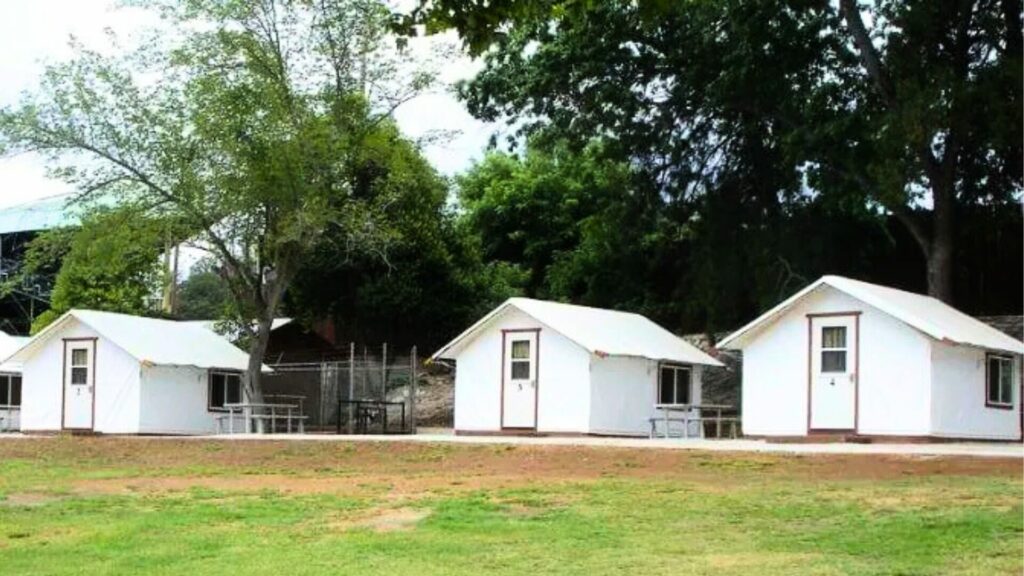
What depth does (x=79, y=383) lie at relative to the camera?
35.7m

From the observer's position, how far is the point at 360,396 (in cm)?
3900

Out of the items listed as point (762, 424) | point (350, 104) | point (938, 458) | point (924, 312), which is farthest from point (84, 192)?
point (938, 458)

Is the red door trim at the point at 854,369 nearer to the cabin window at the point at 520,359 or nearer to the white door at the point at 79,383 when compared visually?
the cabin window at the point at 520,359

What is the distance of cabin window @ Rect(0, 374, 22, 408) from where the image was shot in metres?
41.2

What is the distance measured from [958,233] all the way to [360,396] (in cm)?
1647

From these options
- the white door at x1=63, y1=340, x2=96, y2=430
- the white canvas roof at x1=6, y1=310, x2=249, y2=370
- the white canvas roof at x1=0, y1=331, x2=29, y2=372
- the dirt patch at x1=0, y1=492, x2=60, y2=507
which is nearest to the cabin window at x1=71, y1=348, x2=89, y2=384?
the white door at x1=63, y1=340, x2=96, y2=430

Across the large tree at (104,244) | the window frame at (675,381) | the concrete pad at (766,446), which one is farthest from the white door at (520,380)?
the large tree at (104,244)

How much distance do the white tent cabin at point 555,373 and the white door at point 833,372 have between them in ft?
15.9

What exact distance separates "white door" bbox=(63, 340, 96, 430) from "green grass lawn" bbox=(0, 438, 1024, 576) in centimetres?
1275

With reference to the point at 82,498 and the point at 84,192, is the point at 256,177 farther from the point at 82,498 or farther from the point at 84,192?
the point at 82,498

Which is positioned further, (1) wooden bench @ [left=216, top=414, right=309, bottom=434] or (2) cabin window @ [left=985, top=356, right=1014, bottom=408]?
(1) wooden bench @ [left=216, top=414, right=309, bottom=434]

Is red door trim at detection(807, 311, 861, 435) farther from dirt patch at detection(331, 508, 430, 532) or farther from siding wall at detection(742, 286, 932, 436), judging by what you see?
dirt patch at detection(331, 508, 430, 532)

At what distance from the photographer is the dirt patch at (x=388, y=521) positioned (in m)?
13.6

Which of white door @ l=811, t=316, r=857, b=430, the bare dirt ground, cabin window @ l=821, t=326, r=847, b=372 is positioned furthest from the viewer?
cabin window @ l=821, t=326, r=847, b=372
